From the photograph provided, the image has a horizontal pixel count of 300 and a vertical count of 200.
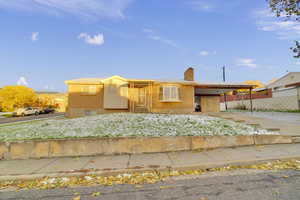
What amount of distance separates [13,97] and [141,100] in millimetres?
30818

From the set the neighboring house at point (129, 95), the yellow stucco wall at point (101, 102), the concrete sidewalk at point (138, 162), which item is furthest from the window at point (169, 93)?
the concrete sidewalk at point (138, 162)

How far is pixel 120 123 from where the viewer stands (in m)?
6.60

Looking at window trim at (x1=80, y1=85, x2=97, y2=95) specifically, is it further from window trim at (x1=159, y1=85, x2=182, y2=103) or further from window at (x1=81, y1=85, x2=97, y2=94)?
window trim at (x1=159, y1=85, x2=182, y2=103)

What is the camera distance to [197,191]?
273 cm

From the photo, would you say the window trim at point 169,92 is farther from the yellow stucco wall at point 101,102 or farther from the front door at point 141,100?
the front door at point 141,100

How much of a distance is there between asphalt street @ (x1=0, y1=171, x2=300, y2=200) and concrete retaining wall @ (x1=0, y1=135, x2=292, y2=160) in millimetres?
1857

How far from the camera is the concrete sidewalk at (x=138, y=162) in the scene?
3639 millimetres

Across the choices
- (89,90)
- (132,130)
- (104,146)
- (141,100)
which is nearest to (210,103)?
(141,100)

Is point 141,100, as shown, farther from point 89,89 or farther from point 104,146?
point 104,146

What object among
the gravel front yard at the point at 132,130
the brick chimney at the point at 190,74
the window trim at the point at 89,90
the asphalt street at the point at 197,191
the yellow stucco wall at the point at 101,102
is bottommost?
the asphalt street at the point at 197,191

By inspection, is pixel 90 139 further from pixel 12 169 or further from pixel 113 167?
pixel 12 169

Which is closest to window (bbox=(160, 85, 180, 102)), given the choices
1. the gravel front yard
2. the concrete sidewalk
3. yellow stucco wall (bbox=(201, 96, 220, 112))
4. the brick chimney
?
the brick chimney

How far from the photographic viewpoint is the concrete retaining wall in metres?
4.79

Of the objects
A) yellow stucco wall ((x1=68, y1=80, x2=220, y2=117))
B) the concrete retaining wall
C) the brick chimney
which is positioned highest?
the brick chimney
